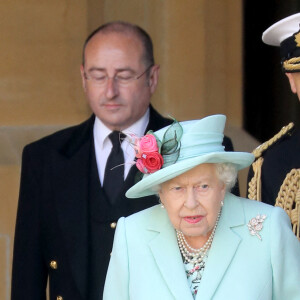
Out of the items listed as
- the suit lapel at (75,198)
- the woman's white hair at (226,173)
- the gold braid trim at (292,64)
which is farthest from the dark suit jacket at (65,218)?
the woman's white hair at (226,173)

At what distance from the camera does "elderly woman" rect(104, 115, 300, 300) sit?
11.9 feet

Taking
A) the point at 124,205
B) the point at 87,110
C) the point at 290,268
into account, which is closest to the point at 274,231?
the point at 290,268

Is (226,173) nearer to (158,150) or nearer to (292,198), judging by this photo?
(158,150)

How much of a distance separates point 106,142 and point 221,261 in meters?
1.15

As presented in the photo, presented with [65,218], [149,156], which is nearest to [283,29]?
[149,156]

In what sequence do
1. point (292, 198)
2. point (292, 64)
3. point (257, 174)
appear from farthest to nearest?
point (257, 174) → point (292, 198) → point (292, 64)

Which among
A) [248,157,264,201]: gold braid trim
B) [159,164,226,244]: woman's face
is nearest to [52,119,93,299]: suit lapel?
[248,157,264,201]: gold braid trim

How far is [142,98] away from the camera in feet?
15.3

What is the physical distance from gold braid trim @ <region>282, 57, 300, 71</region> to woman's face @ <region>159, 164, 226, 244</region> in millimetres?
562

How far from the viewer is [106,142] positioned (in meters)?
4.66

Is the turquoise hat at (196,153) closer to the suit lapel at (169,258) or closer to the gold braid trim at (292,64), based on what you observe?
the suit lapel at (169,258)

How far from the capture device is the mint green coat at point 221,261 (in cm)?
362

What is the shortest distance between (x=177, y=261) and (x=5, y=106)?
2423 millimetres

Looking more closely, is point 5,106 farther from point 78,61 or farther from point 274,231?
point 274,231
